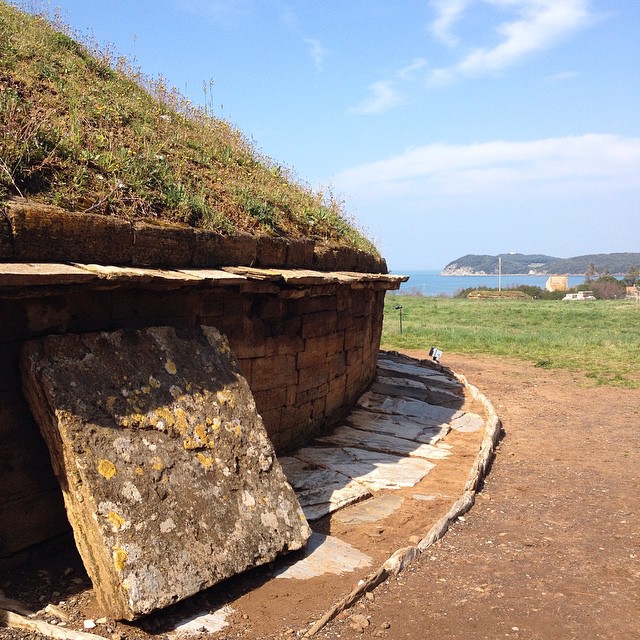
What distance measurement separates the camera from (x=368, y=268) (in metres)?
9.61

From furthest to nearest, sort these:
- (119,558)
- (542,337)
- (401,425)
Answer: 1. (542,337)
2. (401,425)
3. (119,558)

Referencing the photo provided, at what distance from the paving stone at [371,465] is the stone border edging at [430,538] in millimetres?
562

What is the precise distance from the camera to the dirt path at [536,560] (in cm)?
383

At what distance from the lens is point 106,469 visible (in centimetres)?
378

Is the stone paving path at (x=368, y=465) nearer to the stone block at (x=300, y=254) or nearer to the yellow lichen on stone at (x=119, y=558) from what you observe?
the yellow lichen on stone at (x=119, y=558)

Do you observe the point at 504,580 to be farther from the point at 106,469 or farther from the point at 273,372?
the point at 273,372

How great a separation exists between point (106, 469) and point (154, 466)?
12.7 inches

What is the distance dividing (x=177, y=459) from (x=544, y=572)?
287 cm

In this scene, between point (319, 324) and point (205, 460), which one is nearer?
point (205, 460)

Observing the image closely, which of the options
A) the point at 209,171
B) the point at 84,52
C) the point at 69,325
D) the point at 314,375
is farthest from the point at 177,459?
the point at 84,52

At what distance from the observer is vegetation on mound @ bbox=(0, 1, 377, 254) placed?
5039 mm

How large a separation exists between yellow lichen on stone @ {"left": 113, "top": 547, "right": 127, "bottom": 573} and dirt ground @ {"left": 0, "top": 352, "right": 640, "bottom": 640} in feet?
1.14

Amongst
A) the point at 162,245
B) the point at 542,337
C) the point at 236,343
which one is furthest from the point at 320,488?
the point at 542,337

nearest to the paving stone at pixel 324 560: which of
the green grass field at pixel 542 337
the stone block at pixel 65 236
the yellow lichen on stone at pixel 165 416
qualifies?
the yellow lichen on stone at pixel 165 416
